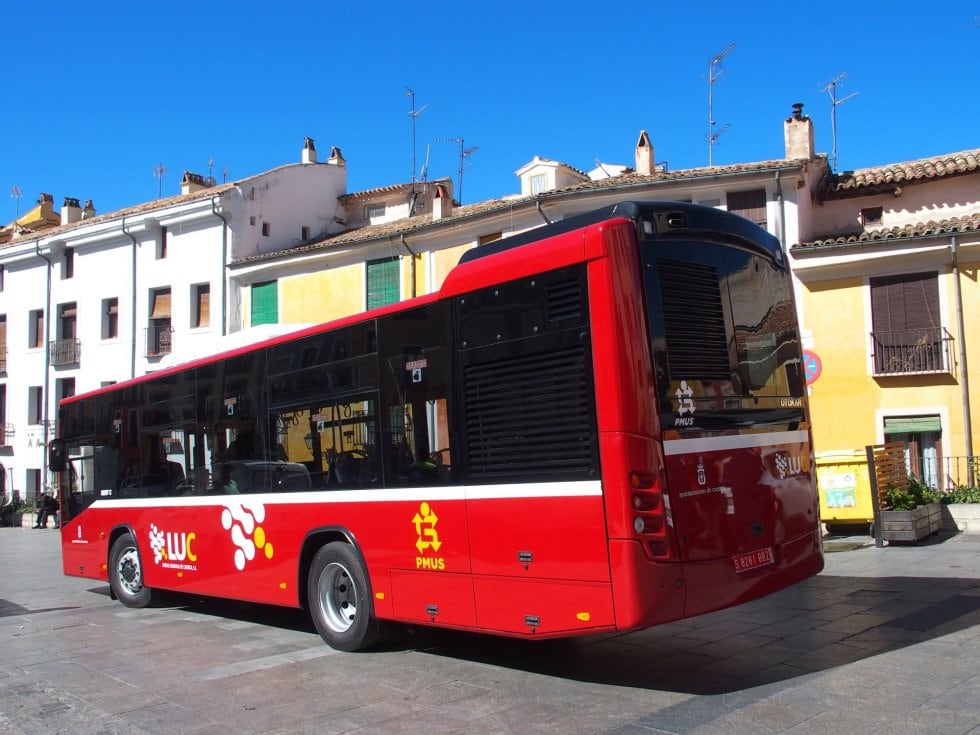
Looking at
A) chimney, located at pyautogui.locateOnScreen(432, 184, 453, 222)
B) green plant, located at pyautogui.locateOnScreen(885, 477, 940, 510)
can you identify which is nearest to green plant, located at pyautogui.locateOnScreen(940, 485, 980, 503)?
green plant, located at pyautogui.locateOnScreen(885, 477, 940, 510)

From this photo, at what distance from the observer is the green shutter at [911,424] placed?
20016mm

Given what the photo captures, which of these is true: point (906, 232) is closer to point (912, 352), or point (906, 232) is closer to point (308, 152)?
point (912, 352)

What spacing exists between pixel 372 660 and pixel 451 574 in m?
1.39

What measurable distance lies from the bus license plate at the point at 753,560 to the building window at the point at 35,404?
3591 centimetres

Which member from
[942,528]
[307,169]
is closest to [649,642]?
[942,528]

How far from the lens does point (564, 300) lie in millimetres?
5789

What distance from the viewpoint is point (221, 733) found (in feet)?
17.9

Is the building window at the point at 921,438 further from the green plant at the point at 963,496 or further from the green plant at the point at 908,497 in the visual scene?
the green plant at the point at 908,497

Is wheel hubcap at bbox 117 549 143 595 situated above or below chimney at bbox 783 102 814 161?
below

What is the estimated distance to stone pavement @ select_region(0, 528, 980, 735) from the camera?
5320 mm

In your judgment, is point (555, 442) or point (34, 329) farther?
point (34, 329)

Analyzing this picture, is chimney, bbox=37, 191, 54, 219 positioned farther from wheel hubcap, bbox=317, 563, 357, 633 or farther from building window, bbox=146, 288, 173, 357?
wheel hubcap, bbox=317, 563, 357, 633

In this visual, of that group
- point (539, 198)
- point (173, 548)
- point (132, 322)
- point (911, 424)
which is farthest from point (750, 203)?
point (132, 322)

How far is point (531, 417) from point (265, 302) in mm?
25448
